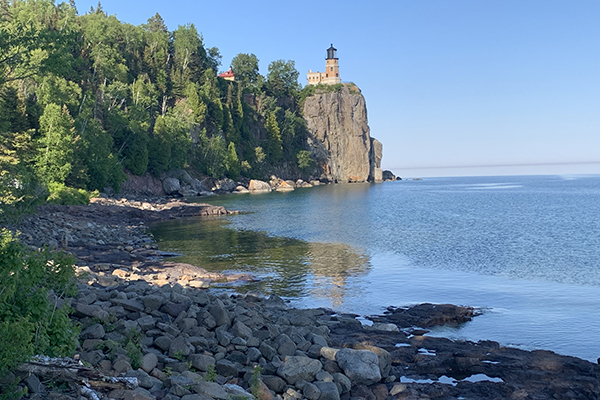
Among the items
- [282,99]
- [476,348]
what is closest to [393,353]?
[476,348]

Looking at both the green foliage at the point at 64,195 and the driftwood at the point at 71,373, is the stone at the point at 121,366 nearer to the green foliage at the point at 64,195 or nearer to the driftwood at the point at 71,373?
the driftwood at the point at 71,373

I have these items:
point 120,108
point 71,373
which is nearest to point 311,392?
point 71,373

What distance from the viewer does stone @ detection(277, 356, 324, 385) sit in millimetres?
10609

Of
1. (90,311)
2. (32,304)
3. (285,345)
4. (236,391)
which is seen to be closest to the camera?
(32,304)

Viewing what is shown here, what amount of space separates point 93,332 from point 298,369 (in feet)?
14.3

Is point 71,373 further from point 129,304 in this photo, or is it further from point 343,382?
point 343,382

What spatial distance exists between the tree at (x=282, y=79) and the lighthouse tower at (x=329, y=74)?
42.1 ft

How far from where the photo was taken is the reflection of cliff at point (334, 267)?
2219cm

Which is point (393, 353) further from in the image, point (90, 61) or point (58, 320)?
point (90, 61)

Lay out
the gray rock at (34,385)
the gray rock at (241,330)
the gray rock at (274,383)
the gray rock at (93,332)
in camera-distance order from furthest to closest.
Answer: the gray rock at (241,330) → the gray rock at (93,332) → the gray rock at (274,383) → the gray rock at (34,385)

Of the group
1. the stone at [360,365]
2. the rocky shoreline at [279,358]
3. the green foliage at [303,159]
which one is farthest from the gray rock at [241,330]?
the green foliage at [303,159]

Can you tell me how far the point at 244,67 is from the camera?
151 m

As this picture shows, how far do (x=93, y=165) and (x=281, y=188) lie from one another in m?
69.3

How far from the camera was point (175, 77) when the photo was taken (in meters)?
112
